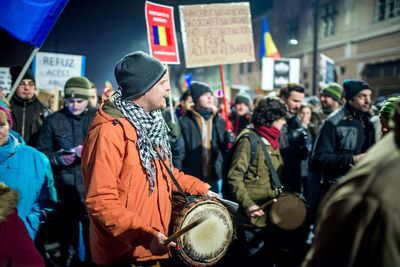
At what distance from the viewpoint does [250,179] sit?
3695mm

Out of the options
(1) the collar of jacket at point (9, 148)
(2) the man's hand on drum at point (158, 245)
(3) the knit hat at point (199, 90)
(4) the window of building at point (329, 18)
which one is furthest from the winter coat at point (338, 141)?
(4) the window of building at point (329, 18)

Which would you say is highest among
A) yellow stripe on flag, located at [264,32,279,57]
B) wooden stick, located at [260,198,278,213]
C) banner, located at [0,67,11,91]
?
yellow stripe on flag, located at [264,32,279,57]

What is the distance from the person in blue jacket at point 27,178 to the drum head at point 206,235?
1.54m

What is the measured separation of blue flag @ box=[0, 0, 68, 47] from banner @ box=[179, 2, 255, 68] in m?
1.72

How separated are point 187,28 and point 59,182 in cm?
267

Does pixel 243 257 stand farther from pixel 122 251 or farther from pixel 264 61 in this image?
pixel 264 61

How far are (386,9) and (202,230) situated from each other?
63.6 feet

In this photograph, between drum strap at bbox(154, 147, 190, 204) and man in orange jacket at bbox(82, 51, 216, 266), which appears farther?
drum strap at bbox(154, 147, 190, 204)

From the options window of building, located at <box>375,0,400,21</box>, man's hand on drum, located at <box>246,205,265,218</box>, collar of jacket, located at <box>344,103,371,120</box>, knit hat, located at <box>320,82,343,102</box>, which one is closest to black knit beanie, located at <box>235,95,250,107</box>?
knit hat, located at <box>320,82,343,102</box>

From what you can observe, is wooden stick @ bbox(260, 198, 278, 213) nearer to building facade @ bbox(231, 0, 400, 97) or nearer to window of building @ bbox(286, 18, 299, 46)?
building facade @ bbox(231, 0, 400, 97)

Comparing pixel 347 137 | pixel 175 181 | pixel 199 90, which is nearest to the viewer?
pixel 175 181

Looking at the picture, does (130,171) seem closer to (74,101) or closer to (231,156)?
(231,156)

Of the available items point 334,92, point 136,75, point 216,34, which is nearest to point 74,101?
point 216,34

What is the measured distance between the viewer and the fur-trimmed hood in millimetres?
1818
